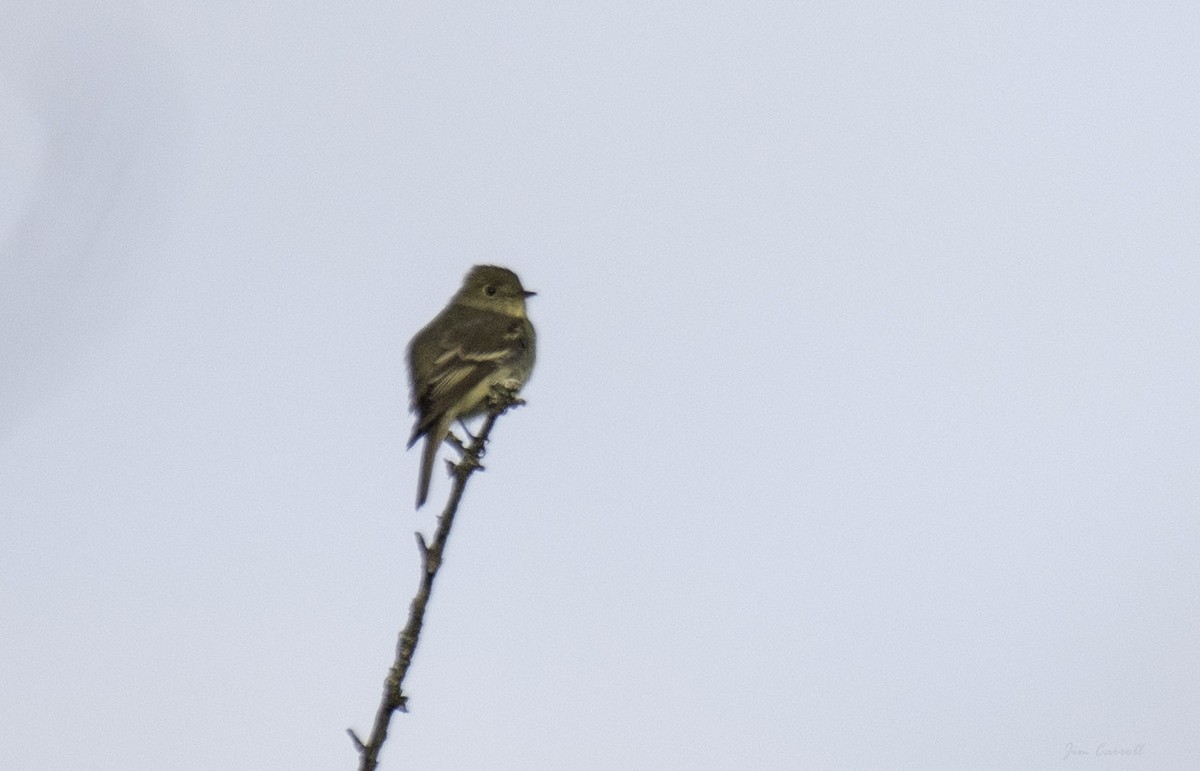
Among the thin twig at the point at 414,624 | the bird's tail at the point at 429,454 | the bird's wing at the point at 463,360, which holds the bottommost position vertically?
the thin twig at the point at 414,624

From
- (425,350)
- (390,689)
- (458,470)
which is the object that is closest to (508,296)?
(425,350)

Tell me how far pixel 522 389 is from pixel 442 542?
5.43 meters

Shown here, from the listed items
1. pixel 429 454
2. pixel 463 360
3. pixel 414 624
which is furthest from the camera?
pixel 463 360

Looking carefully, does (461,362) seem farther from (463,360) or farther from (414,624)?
(414,624)

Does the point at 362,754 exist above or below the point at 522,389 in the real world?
below

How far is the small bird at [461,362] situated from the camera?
8266 millimetres

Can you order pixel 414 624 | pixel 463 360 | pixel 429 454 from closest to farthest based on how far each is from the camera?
pixel 414 624, pixel 429 454, pixel 463 360

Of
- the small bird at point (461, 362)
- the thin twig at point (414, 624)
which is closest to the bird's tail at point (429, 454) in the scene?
the small bird at point (461, 362)

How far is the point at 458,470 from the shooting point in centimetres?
407

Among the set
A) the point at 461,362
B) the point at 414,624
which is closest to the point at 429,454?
the point at 461,362

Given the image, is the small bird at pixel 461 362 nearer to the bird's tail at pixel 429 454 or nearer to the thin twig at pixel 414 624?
the bird's tail at pixel 429 454

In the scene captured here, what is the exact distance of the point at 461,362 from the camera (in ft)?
28.9

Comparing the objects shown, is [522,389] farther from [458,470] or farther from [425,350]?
[458,470]

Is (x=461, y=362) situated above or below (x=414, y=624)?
above
